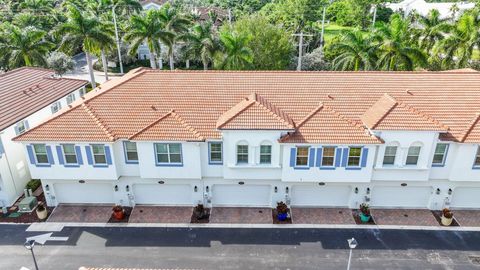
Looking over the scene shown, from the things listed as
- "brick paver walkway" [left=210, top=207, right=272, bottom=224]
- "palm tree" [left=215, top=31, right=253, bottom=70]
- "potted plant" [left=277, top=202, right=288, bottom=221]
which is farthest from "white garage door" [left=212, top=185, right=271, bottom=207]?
"palm tree" [left=215, top=31, right=253, bottom=70]

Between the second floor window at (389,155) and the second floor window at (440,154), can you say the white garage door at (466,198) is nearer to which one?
the second floor window at (440,154)

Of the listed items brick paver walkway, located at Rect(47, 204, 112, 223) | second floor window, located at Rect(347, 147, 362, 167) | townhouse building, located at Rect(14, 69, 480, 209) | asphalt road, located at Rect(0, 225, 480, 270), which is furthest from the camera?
brick paver walkway, located at Rect(47, 204, 112, 223)

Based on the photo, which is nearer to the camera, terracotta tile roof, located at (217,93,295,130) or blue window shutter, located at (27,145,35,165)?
terracotta tile roof, located at (217,93,295,130)

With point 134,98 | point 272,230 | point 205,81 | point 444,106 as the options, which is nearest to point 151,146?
point 134,98

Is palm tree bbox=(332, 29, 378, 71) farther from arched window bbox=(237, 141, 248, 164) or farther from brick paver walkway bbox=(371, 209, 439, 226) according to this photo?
arched window bbox=(237, 141, 248, 164)

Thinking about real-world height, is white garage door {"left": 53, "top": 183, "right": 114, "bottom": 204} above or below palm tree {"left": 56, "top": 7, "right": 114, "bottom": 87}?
below

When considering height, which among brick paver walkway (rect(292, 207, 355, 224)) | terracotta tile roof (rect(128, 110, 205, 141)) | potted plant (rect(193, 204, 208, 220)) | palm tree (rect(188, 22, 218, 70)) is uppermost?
palm tree (rect(188, 22, 218, 70))

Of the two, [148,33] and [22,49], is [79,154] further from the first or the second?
[22,49]
